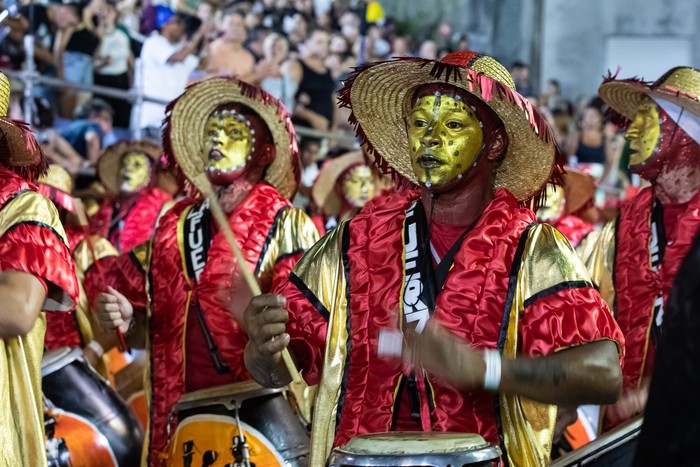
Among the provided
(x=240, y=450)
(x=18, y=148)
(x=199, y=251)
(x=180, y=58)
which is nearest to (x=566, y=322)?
(x=240, y=450)

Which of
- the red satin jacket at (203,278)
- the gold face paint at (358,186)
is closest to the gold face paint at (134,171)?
the gold face paint at (358,186)

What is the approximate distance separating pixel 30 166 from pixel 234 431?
134 cm

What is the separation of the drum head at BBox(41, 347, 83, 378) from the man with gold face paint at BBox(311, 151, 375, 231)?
4675 mm

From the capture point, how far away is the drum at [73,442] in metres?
5.22

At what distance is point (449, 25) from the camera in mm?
23188

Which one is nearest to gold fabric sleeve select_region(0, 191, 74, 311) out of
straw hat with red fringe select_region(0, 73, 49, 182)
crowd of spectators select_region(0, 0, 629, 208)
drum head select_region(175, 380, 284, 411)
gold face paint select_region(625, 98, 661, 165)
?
straw hat with red fringe select_region(0, 73, 49, 182)

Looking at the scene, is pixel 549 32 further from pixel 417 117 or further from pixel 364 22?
pixel 417 117

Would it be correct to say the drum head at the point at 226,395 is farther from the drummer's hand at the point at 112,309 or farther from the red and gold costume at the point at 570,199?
the red and gold costume at the point at 570,199

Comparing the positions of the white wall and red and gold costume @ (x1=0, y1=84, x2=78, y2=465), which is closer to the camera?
red and gold costume @ (x1=0, y1=84, x2=78, y2=465)

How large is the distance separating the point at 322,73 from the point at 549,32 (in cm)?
975

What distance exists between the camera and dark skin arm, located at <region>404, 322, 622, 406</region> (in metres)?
3.12

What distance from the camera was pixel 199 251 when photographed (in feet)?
18.1

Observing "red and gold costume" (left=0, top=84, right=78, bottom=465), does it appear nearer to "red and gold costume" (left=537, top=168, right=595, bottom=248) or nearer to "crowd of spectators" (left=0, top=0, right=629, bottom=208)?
"crowd of spectators" (left=0, top=0, right=629, bottom=208)

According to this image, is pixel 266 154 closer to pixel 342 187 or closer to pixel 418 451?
pixel 418 451
